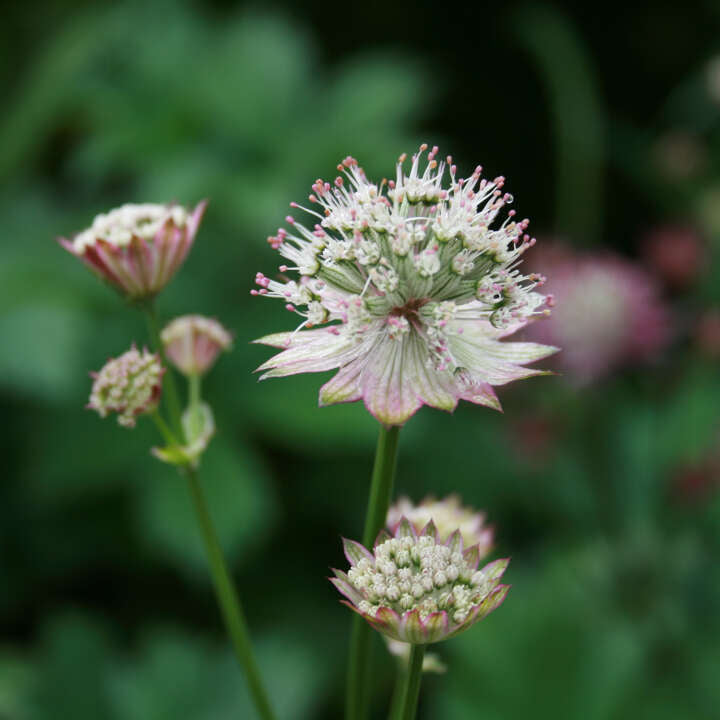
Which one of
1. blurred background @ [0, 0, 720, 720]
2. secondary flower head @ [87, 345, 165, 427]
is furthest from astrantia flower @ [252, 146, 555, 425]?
blurred background @ [0, 0, 720, 720]

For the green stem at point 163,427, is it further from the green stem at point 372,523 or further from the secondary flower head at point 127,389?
the green stem at point 372,523

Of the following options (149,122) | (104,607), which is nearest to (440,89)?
(149,122)

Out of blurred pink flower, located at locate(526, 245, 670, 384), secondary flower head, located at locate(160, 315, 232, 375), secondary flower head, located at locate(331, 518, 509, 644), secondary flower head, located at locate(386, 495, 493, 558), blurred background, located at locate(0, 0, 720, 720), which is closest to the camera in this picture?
secondary flower head, located at locate(331, 518, 509, 644)

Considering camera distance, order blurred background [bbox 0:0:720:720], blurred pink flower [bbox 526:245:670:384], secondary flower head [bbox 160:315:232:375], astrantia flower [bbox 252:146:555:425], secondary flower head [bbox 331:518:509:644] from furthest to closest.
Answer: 1. blurred pink flower [bbox 526:245:670:384]
2. blurred background [bbox 0:0:720:720]
3. secondary flower head [bbox 160:315:232:375]
4. astrantia flower [bbox 252:146:555:425]
5. secondary flower head [bbox 331:518:509:644]

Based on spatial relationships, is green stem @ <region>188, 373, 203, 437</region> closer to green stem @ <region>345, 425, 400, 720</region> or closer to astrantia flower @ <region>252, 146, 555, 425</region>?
astrantia flower @ <region>252, 146, 555, 425</region>

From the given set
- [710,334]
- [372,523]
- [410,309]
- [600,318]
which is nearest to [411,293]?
[410,309]

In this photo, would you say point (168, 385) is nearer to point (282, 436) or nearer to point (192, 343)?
point (192, 343)

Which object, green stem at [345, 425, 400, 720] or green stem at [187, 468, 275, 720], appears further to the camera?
green stem at [187, 468, 275, 720]
